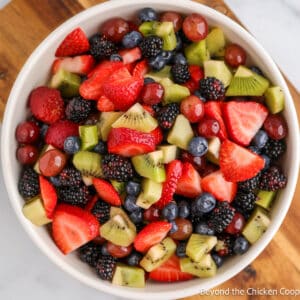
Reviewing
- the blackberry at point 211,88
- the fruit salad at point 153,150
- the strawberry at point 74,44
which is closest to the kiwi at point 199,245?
the fruit salad at point 153,150

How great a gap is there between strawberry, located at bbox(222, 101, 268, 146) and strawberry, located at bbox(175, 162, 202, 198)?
0.13 m

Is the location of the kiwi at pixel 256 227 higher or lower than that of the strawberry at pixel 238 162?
lower

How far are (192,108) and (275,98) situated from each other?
0.21 m

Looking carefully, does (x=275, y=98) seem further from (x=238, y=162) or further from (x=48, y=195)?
(x=48, y=195)

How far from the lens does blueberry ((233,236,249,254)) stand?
4.79 feet

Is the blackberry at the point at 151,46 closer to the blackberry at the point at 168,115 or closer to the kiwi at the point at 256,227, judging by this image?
the blackberry at the point at 168,115

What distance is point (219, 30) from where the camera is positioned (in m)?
1.50

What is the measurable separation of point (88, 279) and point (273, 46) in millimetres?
885

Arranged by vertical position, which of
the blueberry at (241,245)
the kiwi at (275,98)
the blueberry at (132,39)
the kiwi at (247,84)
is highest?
the blueberry at (132,39)

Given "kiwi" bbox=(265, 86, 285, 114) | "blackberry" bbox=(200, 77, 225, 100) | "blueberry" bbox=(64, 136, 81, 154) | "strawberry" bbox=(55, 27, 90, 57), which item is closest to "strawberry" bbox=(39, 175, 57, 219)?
"blueberry" bbox=(64, 136, 81, 154)

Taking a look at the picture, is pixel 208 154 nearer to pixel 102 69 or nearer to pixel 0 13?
pixel 102 69

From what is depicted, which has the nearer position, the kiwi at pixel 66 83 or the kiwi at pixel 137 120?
the kiwi at pixel 137 120

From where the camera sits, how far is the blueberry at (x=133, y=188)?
1.42 meters

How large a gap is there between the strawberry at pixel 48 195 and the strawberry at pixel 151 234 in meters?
0.22
